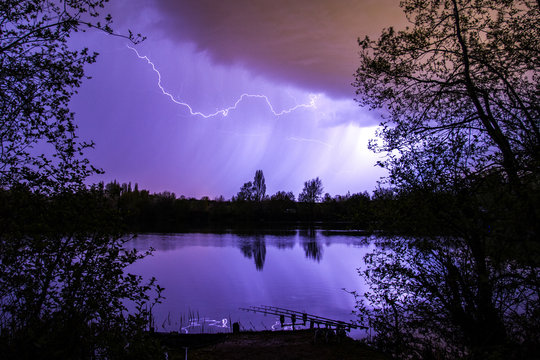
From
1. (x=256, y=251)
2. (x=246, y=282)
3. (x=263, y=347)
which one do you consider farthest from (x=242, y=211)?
(x=263, y=347)

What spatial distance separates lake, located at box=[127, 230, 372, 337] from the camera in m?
20.3

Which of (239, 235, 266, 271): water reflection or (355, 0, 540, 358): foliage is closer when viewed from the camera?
(355, 0, 540, 358): foliage

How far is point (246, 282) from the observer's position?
106 feet

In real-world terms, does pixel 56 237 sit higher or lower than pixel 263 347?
higher

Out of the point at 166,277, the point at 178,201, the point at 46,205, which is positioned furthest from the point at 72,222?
the point at 178,201

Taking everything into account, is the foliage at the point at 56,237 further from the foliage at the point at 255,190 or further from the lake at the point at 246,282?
the foliage at the point at 255,190

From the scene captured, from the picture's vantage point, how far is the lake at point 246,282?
20.3 meters

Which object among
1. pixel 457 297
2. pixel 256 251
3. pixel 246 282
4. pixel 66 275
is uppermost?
pixel 66 275

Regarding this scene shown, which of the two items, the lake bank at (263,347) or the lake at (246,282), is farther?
the lake at (246,282)

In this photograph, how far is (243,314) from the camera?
2120 cm

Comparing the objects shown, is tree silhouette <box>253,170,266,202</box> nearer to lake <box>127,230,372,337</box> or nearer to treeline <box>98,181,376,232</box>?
treeline <box>98,181,376,232</box>

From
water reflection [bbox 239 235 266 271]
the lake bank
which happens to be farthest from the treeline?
the lake bank

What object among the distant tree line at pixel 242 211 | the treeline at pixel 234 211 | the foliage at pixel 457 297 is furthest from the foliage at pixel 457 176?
the treeline at pixel 234 211

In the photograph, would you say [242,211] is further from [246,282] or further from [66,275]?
[66,275]
